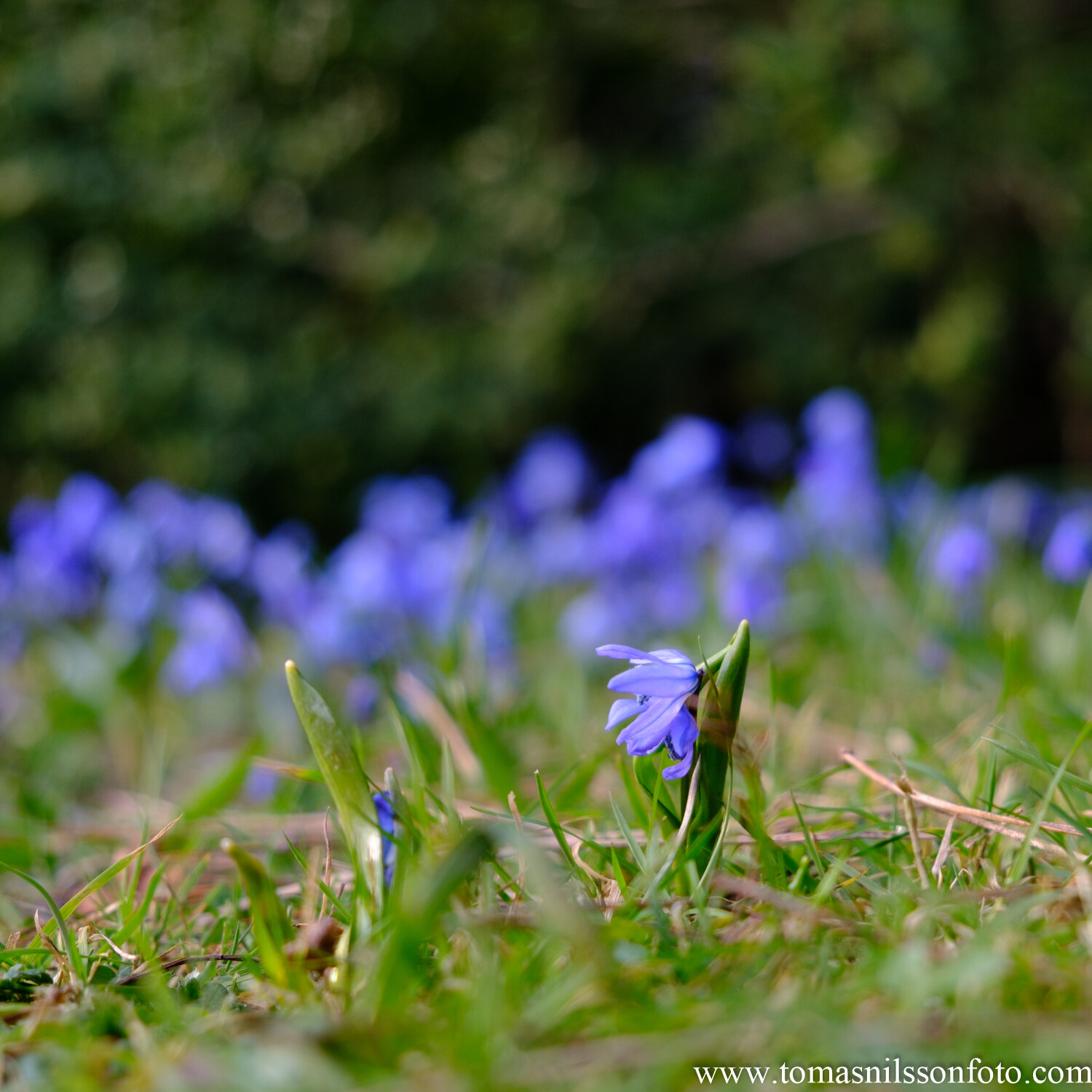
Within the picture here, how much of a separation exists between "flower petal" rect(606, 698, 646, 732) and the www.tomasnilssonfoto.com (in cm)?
32

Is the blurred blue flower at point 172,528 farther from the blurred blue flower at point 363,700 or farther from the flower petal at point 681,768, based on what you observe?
the flower petal at point 681,768

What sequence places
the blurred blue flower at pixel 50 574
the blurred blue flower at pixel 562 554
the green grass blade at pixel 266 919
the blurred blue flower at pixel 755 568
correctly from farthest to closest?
the blurred blue flower at pixel 562 554 → the blurred blue flower at pixel 50 574 → the blurred blue flower at pixel 755 568 → the green grass blade at pixel 266 919

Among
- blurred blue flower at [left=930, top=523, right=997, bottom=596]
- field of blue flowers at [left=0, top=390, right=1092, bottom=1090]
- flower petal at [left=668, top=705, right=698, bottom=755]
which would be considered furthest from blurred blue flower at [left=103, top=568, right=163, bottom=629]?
flower petal at [left=668, top=705, right=698, bottom=755]

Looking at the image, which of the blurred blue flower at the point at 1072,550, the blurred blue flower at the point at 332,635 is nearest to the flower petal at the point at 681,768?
the blurred blue flower at the point at 332,635

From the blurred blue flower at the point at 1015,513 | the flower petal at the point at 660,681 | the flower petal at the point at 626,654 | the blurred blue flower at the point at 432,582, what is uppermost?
the flower petal at the point at 626,654

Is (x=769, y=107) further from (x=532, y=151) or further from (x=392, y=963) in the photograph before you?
(x=392, y=963)

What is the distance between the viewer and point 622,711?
3.28ft

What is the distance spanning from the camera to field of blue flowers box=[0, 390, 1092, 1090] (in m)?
0.78

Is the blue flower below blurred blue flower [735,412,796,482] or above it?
above

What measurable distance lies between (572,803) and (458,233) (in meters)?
3.83

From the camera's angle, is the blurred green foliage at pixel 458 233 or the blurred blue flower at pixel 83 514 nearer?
the blurred blue flower at pixel 83 514

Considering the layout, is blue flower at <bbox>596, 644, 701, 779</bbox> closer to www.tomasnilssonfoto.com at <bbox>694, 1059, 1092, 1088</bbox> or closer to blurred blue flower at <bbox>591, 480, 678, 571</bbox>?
www.tomasnilssonfoto.com at <bbox>694, 1059, 1092, 1088</bbox>

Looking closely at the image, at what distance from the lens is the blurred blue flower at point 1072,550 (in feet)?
8.38

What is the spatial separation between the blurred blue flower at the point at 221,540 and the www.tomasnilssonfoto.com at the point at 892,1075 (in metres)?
2.69
